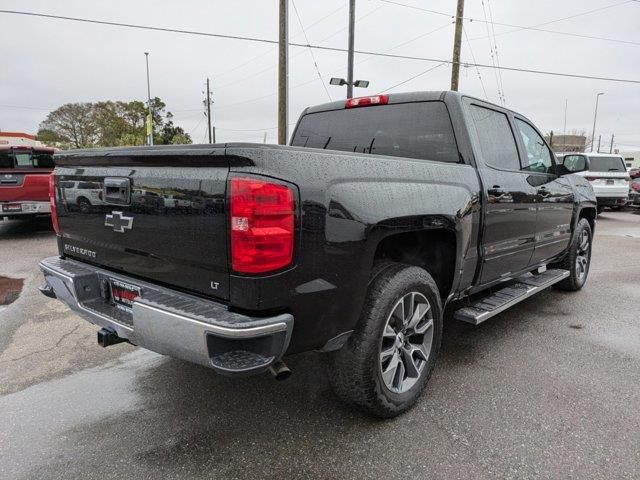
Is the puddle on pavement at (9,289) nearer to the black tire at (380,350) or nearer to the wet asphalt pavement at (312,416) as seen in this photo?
the wet asphalt pavement at (312,416)

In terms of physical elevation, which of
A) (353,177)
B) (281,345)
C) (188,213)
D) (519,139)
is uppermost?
(519,139)

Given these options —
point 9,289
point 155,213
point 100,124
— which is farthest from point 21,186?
point 100,124

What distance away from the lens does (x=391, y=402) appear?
106 inches

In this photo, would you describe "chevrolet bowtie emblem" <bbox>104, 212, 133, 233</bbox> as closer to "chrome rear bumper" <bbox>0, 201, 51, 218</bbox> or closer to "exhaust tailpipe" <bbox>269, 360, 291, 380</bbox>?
"exhaust tailpipe" <bbox>269, 360, 291, 380</bbox>

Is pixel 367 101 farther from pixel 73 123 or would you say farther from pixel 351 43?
pixel 73 123

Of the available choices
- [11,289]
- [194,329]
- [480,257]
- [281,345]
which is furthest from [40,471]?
[11,289]

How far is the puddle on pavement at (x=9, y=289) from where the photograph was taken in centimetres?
525

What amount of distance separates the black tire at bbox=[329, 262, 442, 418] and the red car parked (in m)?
8.43

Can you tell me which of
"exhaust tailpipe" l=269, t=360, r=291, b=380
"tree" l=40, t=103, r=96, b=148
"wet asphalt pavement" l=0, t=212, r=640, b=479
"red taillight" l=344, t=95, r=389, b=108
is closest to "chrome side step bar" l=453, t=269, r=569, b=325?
"wet asphalt pavement" l=0, t=212, r=640, b=479

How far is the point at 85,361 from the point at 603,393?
146 inches

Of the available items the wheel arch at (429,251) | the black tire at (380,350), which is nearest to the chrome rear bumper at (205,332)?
the black tire at (380,350)

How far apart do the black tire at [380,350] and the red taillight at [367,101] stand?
1550 mm

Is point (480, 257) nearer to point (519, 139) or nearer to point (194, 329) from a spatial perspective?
point (519, 139)

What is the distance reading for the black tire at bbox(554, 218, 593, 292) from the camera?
541 cm
